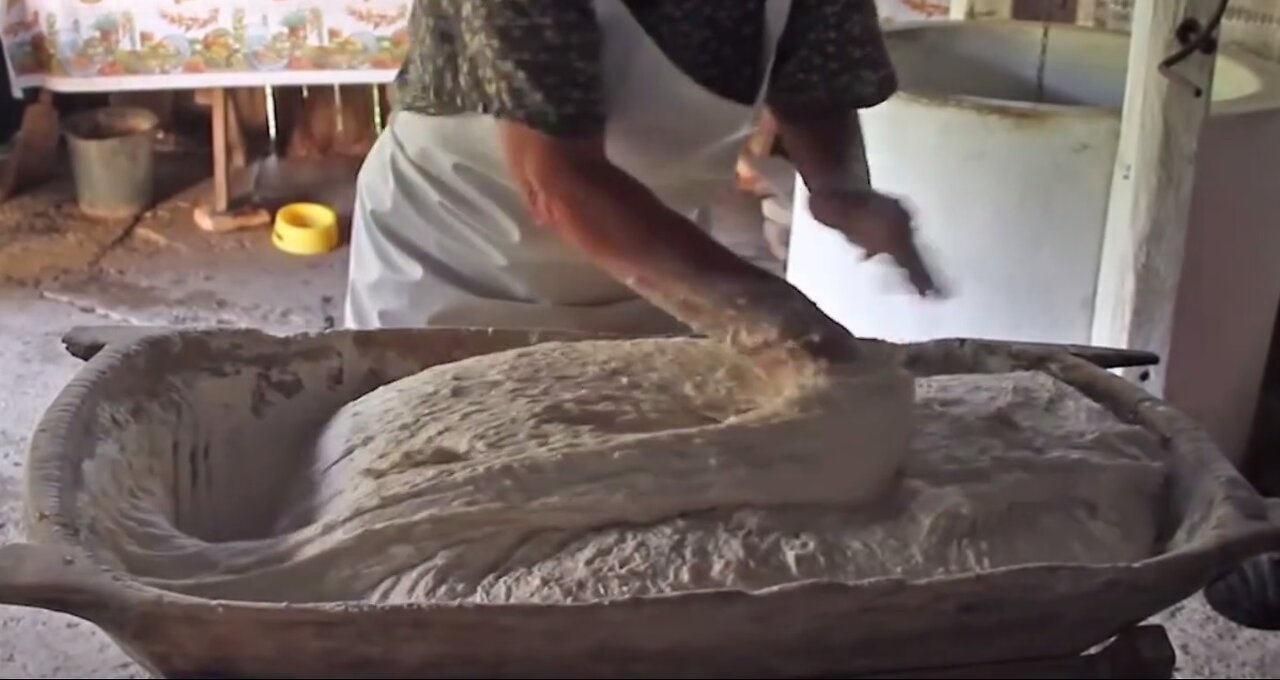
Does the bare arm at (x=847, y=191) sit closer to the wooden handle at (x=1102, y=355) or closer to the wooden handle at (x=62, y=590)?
the wooden handle at (x=1102, y=355)

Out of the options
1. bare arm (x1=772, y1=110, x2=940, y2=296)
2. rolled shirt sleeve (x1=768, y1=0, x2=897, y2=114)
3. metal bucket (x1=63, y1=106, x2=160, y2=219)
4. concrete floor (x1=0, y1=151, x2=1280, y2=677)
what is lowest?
concrete floor (x1=0, y1=151, x2=1280, y2=677)

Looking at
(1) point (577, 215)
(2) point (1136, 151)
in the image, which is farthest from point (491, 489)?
(2) point (1136, 151)

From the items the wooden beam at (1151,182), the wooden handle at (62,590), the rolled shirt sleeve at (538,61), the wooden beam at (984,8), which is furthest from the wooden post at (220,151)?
the wooden handle at (62,590)

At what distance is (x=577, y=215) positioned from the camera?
1.08 m

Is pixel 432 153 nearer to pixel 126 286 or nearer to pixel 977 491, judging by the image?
pixel 977 491

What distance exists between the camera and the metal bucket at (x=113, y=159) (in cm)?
338

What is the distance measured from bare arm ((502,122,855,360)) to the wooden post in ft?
7.90

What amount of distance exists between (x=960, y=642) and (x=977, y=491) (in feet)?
0.64

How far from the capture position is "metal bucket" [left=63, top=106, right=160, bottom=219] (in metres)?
3.38

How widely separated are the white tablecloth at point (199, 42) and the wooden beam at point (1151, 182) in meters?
1.66

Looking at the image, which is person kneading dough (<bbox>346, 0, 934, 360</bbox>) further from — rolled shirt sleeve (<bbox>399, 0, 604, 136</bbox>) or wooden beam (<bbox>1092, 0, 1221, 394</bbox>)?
wooden beam (<bbox>1092, 0, 1221, 394</bbox>)

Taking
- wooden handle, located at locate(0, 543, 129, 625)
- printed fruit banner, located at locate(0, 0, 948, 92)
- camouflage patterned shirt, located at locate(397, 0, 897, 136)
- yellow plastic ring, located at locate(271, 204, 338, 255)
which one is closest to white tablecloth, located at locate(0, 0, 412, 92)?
printed fruit banner, located at locate(0, 0, 948, 92)

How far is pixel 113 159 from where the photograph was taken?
3.39 meters

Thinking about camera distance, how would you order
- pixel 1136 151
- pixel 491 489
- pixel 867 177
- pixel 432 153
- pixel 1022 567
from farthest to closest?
pixel 1136 151 < pixel 432 153 < pixel 867 177 < pixel 491 489 < pixel 1022 567
